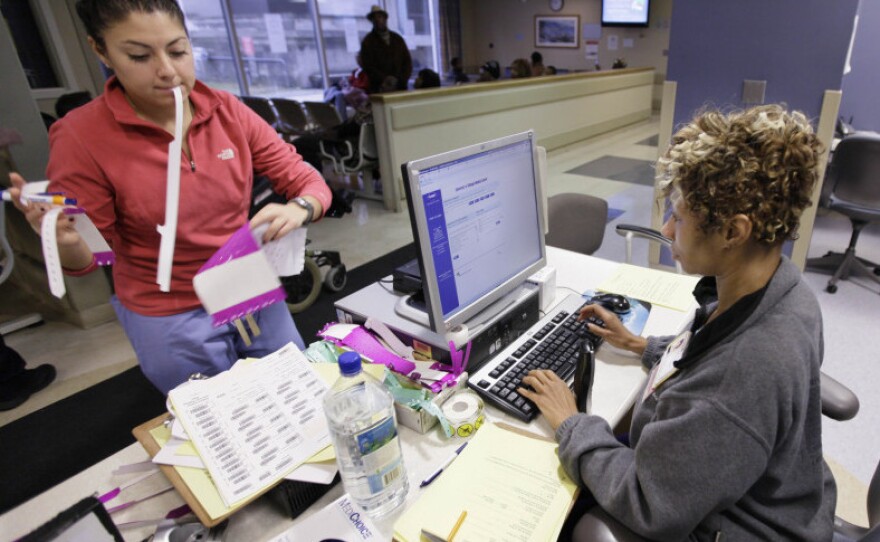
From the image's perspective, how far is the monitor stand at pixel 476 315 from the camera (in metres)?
1.12

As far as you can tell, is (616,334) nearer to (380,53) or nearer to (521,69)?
(380,53)

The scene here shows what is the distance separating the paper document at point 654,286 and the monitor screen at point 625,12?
9263mm

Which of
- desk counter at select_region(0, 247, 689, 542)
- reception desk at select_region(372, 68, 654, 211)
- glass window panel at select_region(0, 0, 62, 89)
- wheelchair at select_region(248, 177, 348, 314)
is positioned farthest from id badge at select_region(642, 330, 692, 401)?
glass window panel at select_region(0, 0, 62, 89)

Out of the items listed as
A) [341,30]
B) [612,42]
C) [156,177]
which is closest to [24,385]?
[156,177]

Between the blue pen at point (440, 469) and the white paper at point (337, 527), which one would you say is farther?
the blue pen at point (440, 469)

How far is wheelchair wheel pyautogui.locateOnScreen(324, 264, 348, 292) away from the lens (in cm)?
308

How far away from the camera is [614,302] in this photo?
1330 millimetres

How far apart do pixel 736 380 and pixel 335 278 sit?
2.68 m

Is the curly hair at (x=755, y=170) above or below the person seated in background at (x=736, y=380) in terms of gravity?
above

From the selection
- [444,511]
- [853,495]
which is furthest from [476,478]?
[853,495]

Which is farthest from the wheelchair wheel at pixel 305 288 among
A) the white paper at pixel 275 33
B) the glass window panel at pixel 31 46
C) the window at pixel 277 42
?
the white paper at pixel 275 33

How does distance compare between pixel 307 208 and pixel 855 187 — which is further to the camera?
pixel 855 187

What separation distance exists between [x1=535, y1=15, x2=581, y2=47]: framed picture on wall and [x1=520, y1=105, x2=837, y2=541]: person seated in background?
1048 centimetres

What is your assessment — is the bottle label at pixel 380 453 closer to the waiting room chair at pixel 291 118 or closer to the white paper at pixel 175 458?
the white paper at pixel 175 458
